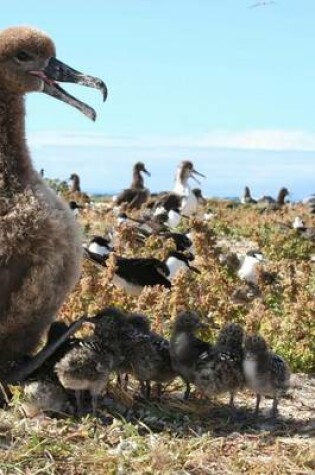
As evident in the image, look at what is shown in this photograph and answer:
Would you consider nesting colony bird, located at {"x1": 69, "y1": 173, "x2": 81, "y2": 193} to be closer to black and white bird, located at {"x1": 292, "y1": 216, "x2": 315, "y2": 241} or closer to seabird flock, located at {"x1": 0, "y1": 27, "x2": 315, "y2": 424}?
black and white bird, located at {"x1": 292, "y1": 216, "x2": 315, "y2": 241}

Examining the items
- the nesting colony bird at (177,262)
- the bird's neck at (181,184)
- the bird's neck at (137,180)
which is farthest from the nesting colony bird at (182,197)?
Answer: the nesting colony bird at (177,262)

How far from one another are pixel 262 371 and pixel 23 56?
7.62ft

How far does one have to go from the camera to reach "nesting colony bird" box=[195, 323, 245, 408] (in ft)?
18.7

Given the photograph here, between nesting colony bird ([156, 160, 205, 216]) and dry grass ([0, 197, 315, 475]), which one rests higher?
nesting colony bird ([156, 160, 205, 216])

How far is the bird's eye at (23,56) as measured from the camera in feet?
18.6

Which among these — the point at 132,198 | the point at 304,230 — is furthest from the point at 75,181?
the point at 304,230

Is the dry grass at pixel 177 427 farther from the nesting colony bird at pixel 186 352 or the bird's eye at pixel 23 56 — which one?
the bird's eye at pixel 23 56

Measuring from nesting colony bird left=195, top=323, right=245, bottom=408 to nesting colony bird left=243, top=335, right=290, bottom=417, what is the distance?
0.18 feet

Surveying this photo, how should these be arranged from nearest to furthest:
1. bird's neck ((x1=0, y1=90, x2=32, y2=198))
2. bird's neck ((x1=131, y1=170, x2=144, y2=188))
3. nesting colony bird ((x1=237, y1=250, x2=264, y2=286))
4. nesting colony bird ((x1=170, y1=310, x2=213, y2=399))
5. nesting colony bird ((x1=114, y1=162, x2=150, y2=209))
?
1. bird's neck ((x1=0, y1=90, x2=32, y2=198))
2. nesting colony bird ((x1=170, y1=310, x2=213, y2=399))
3. nesting colony bird ((x1=237, y1=250, x2=264, y2=286))
4. nesting colony bird ((x1=114, y1=162, x2=150, y2=209))
5. bird's neck ((x1=131, y1=170, x2=144, y2=188))

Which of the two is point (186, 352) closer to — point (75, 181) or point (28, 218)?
point (28, 218)

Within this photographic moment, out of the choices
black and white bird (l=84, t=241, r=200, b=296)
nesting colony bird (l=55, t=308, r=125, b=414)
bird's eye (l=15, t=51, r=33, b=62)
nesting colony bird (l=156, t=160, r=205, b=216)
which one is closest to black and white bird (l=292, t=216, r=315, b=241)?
nesting colony bird (l=156, t=160, r=205, b=216)

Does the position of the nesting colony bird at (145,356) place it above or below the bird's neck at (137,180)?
below

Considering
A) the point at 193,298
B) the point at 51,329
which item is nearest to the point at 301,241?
the point at 193,298

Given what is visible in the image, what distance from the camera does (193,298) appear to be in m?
8.58
